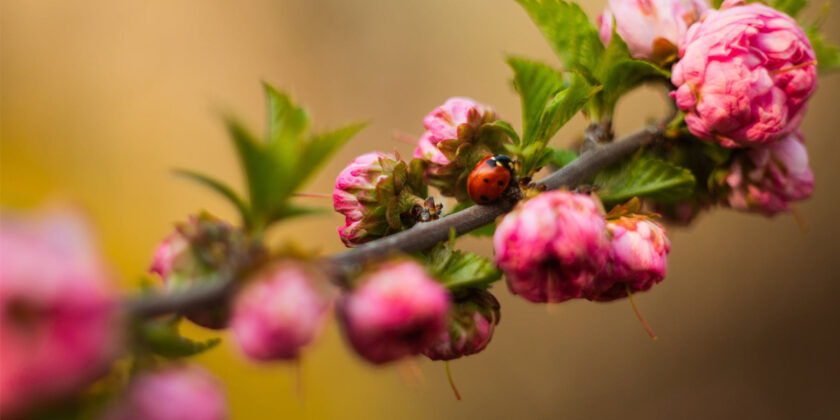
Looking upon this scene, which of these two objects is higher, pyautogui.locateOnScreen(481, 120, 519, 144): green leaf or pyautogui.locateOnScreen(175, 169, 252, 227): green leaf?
pyautogui.locateOnScreen(175, 169, 252, 227): green leaf

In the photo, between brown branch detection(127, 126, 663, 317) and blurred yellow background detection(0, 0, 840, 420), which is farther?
blurred yellow background detection(0, 0, 840, 420)

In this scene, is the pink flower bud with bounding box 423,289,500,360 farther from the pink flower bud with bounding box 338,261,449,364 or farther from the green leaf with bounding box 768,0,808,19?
the green leaf with bounding box 768,0,808,19

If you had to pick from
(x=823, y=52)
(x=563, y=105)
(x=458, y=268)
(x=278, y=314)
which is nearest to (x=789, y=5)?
(x=823, y=52)

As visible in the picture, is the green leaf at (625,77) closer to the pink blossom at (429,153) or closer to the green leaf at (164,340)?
the pink blossom at (429,153)

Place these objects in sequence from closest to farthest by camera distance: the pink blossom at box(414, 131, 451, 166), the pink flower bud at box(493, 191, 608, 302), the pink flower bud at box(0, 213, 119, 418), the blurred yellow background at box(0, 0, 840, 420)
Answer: the pink flower bud at box(0, 213, 119, 418)
the pink flower bud at box(493, 191, 608, 302)
the pink blossom at box(414, 131, 451, 166)
the blurred yellow background at box(0, 0, 840, 420)

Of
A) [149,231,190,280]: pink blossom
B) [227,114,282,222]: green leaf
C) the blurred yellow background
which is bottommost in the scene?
the blurred yellow background

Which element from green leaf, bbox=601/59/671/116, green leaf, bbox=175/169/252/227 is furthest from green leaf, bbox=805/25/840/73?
green leaf, bbox=175/169/252/227

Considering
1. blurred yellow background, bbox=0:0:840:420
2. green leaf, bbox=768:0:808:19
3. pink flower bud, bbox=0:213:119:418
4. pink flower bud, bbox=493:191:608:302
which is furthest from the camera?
blurred yellow background, bbox=0:0:840:420
